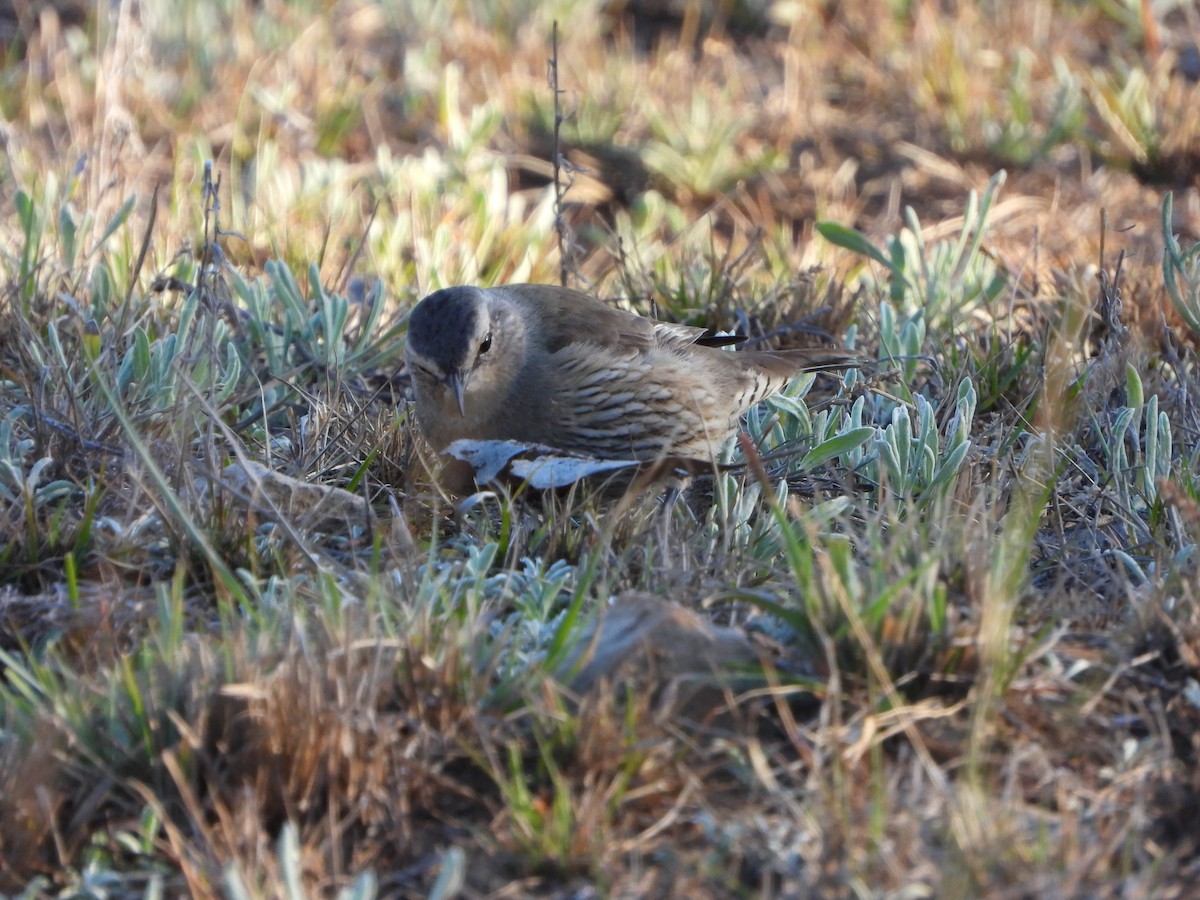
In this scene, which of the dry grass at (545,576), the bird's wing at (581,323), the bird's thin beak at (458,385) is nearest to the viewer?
the dry grass at (545,576)

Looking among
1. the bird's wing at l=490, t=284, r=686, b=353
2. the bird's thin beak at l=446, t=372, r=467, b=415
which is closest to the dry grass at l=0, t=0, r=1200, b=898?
the bird's thin beak at l=446, t=372, r=467, b=415

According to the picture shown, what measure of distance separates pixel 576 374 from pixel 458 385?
1.51 feet

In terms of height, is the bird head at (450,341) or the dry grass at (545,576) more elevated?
the bird head at (450,341)

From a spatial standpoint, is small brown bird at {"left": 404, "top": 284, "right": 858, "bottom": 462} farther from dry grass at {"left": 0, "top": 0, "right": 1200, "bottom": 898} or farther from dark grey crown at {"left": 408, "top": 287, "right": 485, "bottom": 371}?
dry grass at {"left": 0, "top": 0, "right": 1200, "bottom": 898}

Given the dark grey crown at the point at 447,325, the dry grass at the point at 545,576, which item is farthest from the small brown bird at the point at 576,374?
the dry grass at the point at 545,576

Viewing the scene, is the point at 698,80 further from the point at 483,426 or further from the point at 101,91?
the point at 483,426

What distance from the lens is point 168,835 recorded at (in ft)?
7.54

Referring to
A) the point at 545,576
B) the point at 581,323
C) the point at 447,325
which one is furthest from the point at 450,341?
the point at 545,576

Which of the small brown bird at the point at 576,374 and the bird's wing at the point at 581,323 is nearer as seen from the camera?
the small brown bird at the point at 576,374

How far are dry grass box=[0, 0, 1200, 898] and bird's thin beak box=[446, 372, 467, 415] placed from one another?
169 millimetres

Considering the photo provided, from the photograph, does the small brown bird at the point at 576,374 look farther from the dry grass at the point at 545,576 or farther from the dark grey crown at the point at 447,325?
the dry grass at the point at 545,576

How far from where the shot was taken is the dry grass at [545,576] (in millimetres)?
2270

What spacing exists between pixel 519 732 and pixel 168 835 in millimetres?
604

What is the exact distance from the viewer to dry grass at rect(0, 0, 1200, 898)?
2.27 meters
